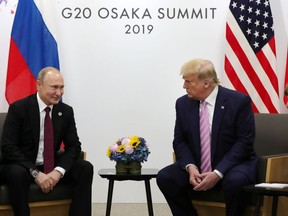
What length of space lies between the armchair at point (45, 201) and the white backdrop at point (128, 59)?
1775 mm

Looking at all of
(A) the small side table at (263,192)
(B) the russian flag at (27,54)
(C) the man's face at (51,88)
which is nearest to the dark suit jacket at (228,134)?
(A) the small side table at (263,192)

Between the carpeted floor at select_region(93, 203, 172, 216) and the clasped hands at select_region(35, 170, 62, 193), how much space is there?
4.50 ft

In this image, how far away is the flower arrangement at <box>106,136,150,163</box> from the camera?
4.75 metres

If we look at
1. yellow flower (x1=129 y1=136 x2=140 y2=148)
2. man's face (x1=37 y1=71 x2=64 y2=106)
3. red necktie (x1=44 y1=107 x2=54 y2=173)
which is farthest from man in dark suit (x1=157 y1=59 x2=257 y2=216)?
man's face (x1=37 y1=71 x2=64 y2=106)

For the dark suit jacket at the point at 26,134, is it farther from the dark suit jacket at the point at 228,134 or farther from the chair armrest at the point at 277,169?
the chair armrest at the point at 277,169

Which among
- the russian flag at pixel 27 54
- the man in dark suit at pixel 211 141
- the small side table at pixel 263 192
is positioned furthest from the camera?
the russian flag at pixel 27 54

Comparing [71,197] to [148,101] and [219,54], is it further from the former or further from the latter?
[219,54]

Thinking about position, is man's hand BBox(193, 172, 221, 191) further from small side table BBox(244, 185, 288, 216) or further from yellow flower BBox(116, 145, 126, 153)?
yellow flower BBox(116, 145, 126, 153)

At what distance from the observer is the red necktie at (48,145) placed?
4.71 metres

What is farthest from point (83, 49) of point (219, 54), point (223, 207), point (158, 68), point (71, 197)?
point (223, 207)

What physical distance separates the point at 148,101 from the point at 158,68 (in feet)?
1.18

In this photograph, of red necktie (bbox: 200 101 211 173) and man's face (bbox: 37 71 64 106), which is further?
man's face (bbox: 37 71 64 106)

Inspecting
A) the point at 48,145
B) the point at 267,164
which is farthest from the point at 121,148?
the point at 267,164

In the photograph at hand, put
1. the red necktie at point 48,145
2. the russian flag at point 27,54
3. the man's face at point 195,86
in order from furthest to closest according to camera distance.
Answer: the russian flag at point 27,54
the red necktie at point 48,145
the man's face at point 195,86
